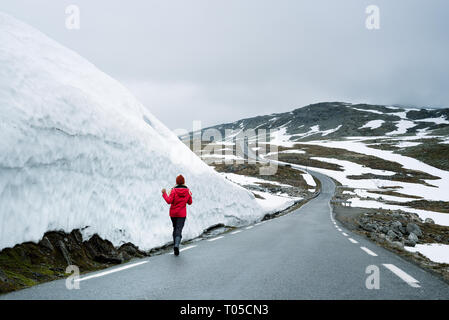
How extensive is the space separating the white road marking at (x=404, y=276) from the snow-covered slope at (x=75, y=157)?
20.6 ft

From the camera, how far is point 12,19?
1209 cm

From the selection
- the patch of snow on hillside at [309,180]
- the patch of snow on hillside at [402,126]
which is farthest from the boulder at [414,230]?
the patch of snow on hillside at [402,126]

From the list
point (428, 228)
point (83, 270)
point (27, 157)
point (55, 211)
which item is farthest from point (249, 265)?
point (428, 228)

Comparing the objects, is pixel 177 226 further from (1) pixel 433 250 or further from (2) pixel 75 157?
(1) pixel 433 250

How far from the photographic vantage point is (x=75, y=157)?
8.84 meters

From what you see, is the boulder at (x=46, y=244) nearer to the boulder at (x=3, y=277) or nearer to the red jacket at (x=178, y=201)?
the boulder at (x=3, y=277)

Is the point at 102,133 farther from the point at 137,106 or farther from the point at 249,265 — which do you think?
the point at 249,265

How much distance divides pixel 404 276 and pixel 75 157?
8.29m

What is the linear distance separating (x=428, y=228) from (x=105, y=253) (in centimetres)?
2265

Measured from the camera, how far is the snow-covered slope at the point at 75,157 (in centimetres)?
703

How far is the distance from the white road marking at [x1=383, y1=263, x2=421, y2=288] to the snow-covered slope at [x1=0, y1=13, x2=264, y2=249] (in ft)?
20.6

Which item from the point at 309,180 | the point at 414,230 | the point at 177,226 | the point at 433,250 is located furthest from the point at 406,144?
the point at 177,226

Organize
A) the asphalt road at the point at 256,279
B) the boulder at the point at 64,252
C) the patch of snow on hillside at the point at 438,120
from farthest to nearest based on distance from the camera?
the patch of snow on hillside at the point at 438,120
the boulder at the point at 64,252
the asphalt road at the point at 256,279

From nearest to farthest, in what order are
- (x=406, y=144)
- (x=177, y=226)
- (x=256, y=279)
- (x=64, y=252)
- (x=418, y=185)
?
1. (x=256, y=279)
2. (x=64, y=252)
3. (x=177, y=226)
4. (x=418, y=185)
5. (x=406, y=144)
